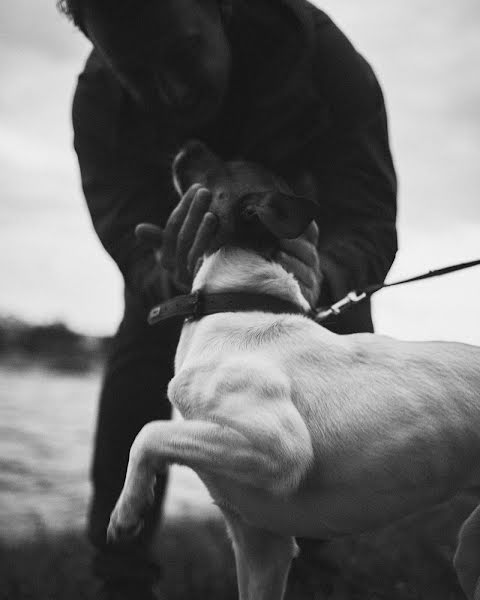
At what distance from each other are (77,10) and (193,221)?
106 centimetres

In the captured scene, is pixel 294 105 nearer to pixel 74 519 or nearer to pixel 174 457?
pixel 174 457

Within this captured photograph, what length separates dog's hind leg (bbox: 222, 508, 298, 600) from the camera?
2.13 metres

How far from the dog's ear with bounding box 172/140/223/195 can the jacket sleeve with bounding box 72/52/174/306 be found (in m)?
0.60

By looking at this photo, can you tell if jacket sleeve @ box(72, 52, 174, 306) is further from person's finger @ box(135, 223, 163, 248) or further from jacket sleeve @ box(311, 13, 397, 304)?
jacket sleeve @ box(311, 13, 397, 304)

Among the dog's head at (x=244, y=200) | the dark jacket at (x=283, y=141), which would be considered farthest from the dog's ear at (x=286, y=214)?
the dark jacket at (x=283, y=141)

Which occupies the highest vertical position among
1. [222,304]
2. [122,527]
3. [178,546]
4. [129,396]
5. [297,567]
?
[222,304]

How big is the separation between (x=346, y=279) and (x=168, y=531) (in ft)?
6.80

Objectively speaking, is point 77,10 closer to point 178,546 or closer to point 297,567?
point 297,567

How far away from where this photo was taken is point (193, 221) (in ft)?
7.33

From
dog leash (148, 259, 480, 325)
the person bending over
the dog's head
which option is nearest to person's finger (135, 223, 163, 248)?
the person bending over

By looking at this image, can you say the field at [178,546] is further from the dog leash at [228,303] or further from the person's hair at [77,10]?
the person's hair at [77,10]

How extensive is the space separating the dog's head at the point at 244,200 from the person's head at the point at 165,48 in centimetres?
35

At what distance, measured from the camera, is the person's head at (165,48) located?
248 centimetres

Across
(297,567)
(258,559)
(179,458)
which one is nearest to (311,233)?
(179,458)
